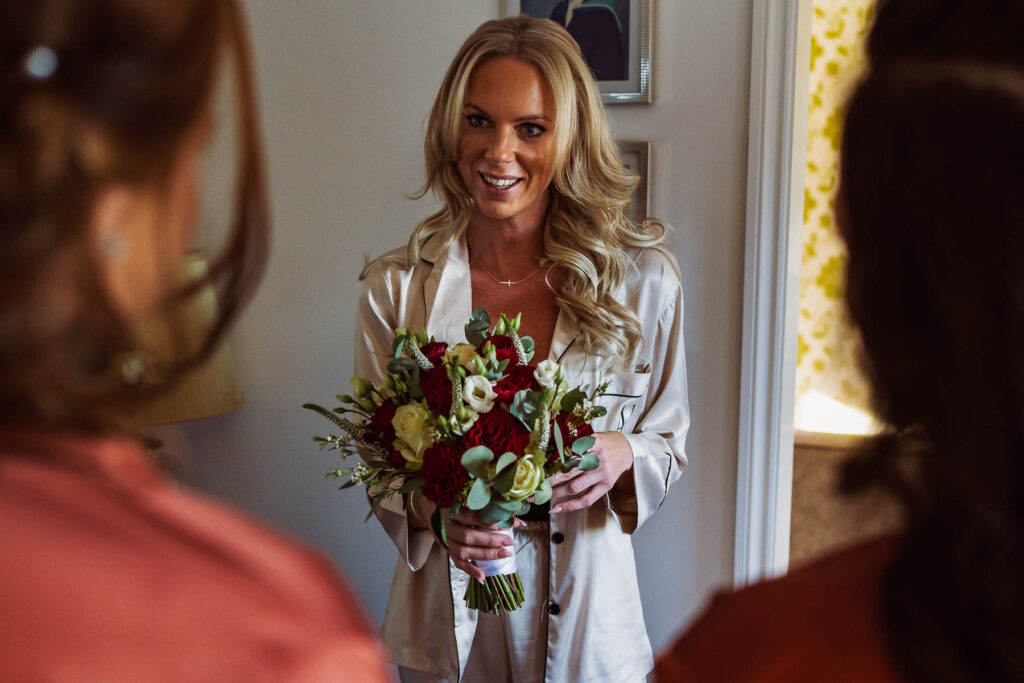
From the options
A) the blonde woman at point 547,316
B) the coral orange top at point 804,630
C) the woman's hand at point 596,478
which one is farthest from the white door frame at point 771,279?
the coral orange top at point 804,630

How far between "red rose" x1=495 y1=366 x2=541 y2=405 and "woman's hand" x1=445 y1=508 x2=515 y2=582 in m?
0.28

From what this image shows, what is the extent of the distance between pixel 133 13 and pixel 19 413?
0.26 meters

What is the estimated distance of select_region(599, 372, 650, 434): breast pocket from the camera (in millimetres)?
2178

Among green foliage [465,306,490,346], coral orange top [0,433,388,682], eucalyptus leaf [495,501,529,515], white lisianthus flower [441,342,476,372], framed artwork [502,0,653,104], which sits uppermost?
framed artwork [502,0,653,104]

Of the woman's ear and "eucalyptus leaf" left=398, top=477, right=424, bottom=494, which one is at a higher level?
the woman's ear

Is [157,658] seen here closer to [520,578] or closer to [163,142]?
[163,142]

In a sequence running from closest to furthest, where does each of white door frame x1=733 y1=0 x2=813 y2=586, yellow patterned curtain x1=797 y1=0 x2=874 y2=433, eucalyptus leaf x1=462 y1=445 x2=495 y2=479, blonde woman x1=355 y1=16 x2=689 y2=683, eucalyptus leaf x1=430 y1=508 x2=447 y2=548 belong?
eucalyptus leaf x1=462 y1=445 x2=495 y2=479 → eucalyptus leaf x1=430 y1=508 x2=447 y2=548 → blonde woman x1=355 y1=16 x2=689 y2=683 → white door frame x1=733 y1=0 x2=813 y2=586 → yellow patterned curtain x1=797 y1=0 x2=874 y2=433

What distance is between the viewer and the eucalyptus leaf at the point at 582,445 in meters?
1.74

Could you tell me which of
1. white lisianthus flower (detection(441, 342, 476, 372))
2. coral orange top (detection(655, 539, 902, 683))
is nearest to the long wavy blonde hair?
white lisianthus flower (detection(441, 342, 476, 372))

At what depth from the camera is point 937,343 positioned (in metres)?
0.61

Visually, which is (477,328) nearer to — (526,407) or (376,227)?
(526,407)

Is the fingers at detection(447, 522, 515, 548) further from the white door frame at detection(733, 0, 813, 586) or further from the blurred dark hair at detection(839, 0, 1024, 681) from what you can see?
the blurred dark hair at detection(839, 0, 1024, 681)

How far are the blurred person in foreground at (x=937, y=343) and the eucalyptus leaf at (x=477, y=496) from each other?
1009 millimetres

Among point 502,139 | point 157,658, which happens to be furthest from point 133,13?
point 502,139
